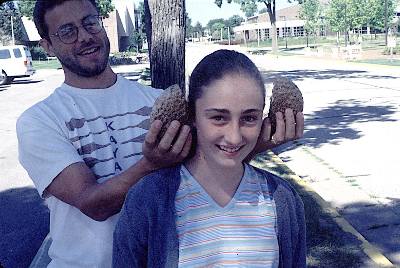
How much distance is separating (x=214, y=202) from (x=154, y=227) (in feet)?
0.67

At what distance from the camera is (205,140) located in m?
1.64

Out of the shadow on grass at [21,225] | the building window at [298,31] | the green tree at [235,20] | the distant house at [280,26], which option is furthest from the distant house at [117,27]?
the green tree at [235,20]

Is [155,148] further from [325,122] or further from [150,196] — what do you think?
[325,122]

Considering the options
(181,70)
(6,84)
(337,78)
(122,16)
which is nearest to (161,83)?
(181,70)

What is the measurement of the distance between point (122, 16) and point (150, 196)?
7116cm

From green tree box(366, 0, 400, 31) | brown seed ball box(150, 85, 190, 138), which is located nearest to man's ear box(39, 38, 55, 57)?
brown seed ball box(150, 85, 190, 138)

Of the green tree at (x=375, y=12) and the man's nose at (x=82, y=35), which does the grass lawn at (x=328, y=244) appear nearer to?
the man's nose at (x=82, y=35)

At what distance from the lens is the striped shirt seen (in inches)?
62.7

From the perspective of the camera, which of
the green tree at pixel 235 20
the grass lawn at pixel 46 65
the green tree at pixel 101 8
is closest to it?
the grass lawn at pixel 46 65

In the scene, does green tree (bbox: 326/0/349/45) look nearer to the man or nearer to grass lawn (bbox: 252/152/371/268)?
grass lawn (bbox: 252/152/371/268)

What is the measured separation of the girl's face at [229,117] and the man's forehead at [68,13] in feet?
2.08

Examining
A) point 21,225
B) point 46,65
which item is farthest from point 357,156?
point 46,65

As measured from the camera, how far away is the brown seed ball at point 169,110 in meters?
1.58

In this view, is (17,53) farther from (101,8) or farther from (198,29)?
(198,29)
